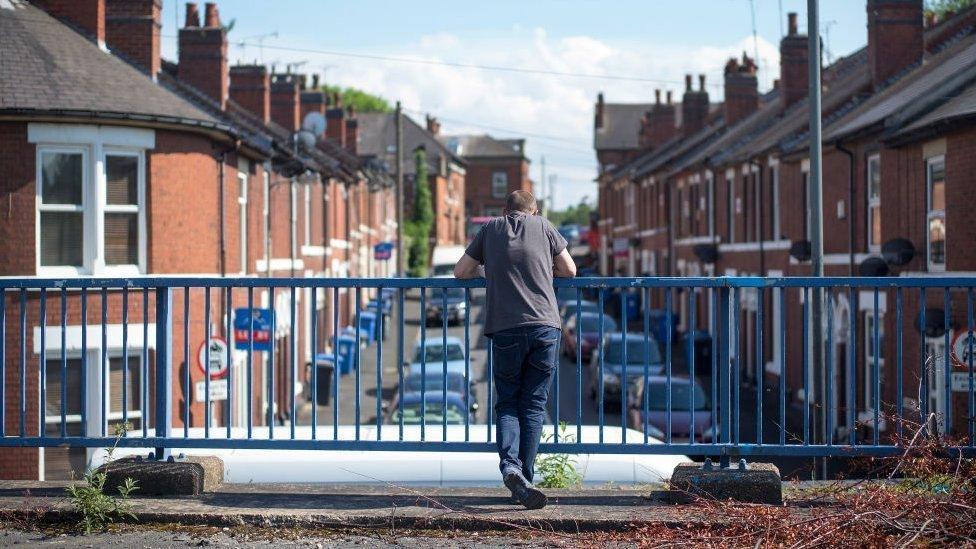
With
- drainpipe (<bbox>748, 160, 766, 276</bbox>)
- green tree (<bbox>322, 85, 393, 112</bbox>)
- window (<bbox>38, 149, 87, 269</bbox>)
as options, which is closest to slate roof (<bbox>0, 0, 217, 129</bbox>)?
window (<bbox>38, 149, 87, 269</bbox>)

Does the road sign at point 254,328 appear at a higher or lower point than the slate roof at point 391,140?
lower

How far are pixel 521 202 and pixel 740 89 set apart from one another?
141ft

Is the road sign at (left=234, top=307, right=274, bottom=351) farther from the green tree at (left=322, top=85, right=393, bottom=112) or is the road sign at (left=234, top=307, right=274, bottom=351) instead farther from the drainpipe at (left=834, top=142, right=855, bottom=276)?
the green tree at (left=322, top=85, right=393, bottom=112)

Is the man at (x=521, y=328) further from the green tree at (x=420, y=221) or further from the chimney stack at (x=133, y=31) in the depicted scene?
the green tree at (x=420, y=221)

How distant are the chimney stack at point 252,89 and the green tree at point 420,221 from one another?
1822 inches

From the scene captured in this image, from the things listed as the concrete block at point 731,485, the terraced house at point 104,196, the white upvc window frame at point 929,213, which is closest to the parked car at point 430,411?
the terraced house at point 104,196

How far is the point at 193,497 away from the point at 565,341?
3625 cm

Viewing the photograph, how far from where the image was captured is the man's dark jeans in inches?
269

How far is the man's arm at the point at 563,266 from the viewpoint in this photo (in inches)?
278

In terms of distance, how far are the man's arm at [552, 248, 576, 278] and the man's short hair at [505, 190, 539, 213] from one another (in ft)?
1.06

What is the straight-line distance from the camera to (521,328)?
6.83 metres

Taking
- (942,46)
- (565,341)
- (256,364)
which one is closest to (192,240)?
(256,364)

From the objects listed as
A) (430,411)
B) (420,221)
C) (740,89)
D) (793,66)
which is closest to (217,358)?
(430,411)

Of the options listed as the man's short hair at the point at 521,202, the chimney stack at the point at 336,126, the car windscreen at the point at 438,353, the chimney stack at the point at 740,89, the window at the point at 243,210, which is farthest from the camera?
the chimney stack at the point at 336,126
